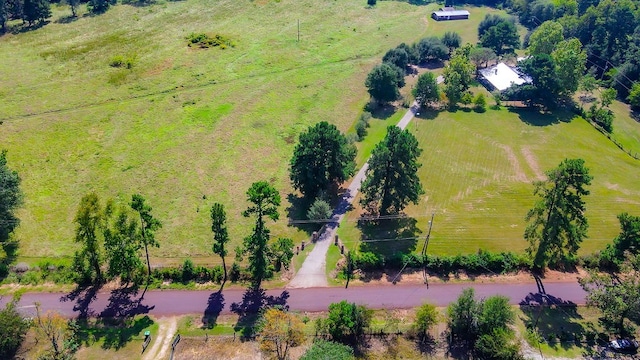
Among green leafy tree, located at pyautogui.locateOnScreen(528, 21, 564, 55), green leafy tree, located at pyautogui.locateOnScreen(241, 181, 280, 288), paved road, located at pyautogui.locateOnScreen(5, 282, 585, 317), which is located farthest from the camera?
green leafy tree, located at pyautogui.locateOnScreen(528, 21, 564, 55)

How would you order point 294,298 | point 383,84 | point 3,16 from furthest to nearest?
point 3,16 < point 383,84 < point 294,298

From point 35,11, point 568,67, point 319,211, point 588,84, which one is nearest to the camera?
point 319,211

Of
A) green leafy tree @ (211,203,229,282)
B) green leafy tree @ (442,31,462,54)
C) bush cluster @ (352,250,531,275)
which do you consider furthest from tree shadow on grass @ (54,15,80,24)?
bush cluster @ (352,250,531,275)

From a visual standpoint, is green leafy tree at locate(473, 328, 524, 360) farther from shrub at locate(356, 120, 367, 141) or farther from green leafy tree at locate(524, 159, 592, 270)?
shrub at locate(356, 120, 367, 141)

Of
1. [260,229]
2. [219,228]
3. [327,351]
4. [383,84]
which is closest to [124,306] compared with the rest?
[219,228]

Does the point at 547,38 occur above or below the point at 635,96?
above

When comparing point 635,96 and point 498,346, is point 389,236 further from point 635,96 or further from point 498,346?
point 635,96

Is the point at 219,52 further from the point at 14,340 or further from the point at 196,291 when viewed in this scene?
the point at 14,340
